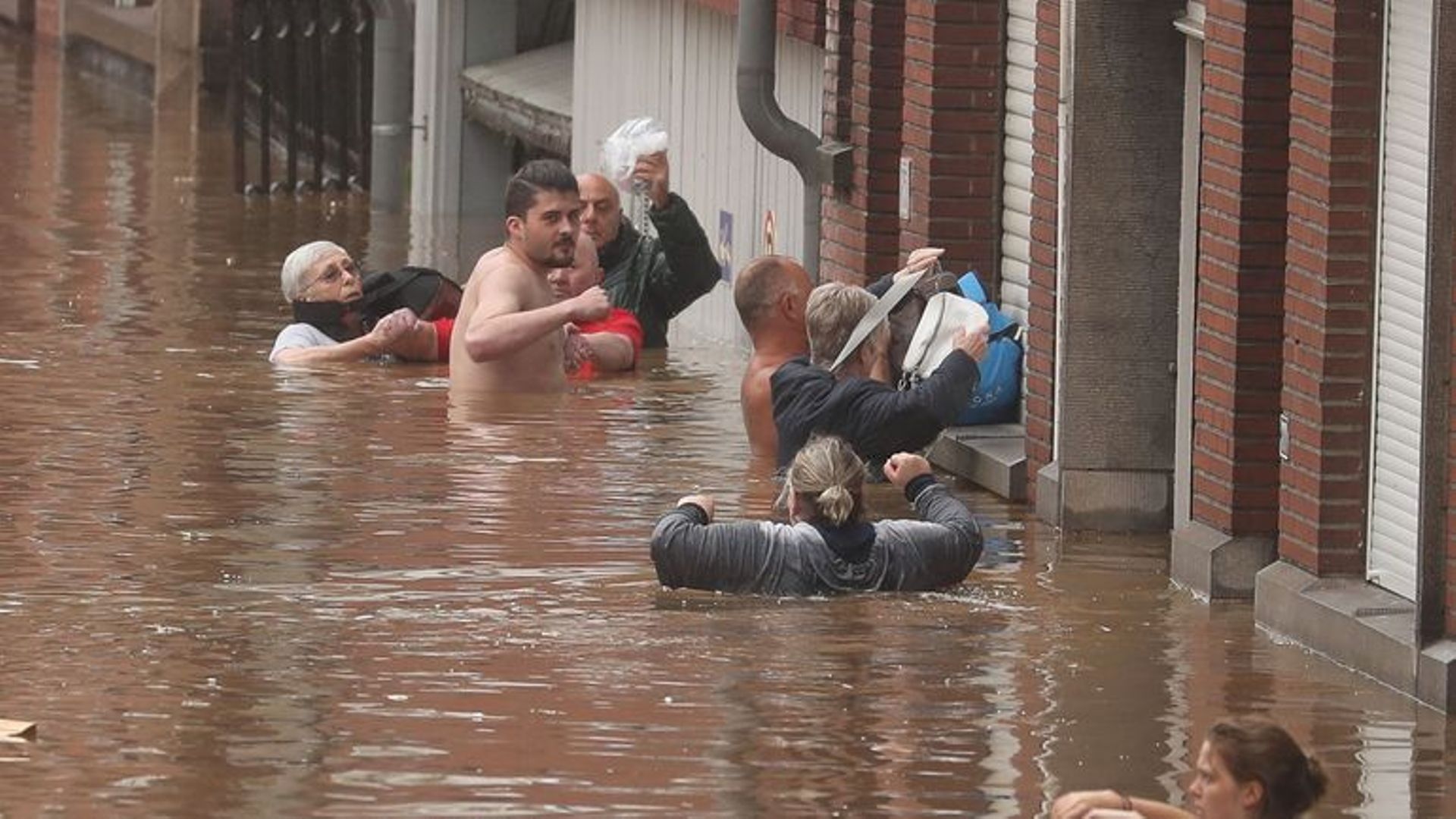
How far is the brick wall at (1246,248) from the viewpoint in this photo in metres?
12.6

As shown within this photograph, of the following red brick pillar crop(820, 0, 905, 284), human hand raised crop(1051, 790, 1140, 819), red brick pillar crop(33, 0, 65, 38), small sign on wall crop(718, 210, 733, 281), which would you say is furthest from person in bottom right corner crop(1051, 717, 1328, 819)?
red brick pillar crop(33, 0, 65, 38)

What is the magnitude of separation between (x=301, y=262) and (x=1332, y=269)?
735 centimetres

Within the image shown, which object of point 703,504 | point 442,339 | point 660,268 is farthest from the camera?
point 660,268

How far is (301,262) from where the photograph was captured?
18.3 metres

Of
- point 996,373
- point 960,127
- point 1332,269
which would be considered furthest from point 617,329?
point 1332,269

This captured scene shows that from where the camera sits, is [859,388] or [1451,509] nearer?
[1451,509]

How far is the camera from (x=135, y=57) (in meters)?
41.2

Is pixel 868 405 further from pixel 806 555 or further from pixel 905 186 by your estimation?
pixel 905 186

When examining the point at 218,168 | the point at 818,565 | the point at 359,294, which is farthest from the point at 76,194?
the point at 818,565

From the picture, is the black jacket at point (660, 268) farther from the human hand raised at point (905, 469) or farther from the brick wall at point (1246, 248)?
the brick wall at point (1246, 248)

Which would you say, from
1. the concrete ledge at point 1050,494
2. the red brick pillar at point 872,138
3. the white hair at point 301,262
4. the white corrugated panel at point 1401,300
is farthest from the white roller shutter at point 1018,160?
the white corrugated panel at point 1401,300

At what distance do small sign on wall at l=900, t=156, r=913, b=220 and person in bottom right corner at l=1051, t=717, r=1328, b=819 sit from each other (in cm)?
826

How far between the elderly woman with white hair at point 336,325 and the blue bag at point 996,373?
3.33 metres

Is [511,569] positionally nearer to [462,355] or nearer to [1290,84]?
[1290,84]
